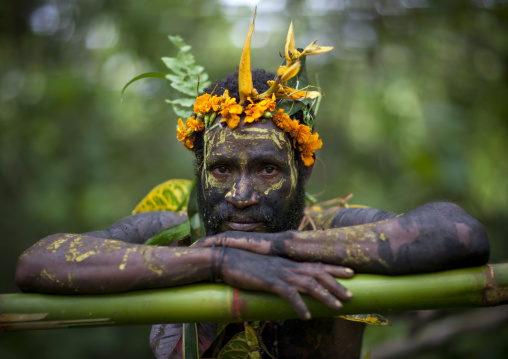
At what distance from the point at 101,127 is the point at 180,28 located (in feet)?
5.76

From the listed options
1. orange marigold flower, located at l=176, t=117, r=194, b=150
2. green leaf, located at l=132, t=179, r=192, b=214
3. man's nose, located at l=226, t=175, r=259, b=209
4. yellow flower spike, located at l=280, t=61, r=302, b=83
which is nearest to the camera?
yellow flower spike, located at l=280, t=61, r=302, b=83

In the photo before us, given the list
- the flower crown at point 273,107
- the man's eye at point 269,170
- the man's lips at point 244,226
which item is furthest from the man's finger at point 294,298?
the flower crown at point 273,107

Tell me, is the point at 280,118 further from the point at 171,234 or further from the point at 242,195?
the point at 171,234

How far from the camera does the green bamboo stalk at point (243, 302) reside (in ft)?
5.71

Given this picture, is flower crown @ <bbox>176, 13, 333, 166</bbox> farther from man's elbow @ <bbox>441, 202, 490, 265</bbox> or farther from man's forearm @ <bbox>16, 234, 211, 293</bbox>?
man's elbow @ <bbox>441, 202, 490, 265</bbox>

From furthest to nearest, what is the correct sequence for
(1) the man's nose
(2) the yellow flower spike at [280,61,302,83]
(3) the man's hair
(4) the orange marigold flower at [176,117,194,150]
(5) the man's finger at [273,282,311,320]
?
(4) the orange marigold flower at [176,117,194,150]
(3) the man's hair
(1) the man's nose
(2) the yellow flower spike at [280,61,302,83]
(5) the man's finger at [273,282,311,320]

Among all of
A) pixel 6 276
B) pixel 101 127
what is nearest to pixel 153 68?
pixel 101 127

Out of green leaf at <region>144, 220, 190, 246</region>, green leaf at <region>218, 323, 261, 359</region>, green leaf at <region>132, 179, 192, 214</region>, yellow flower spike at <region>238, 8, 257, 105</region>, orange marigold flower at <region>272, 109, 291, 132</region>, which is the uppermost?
yellow flower spike at <region>238, 8, 257, 105</region>

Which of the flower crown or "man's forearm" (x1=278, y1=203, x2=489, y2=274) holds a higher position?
the flower crown

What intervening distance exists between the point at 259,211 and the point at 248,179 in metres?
0.18

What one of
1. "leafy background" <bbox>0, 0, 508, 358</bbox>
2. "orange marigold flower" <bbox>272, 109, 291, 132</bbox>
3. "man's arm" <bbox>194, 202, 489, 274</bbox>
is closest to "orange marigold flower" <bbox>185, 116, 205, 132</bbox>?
"orange marigold flower" <bbox>272, 109, 291, 132</bbox>

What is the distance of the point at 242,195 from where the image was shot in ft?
7.81

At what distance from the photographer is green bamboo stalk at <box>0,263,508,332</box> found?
1.74 metres

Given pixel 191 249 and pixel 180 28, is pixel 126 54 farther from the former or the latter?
pixel 191 249
